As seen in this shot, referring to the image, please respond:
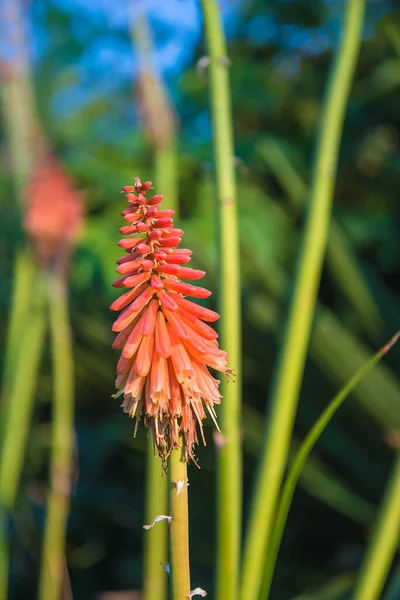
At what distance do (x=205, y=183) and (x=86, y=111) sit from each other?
47.5 inches

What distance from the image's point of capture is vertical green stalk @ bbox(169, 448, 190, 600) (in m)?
0.58

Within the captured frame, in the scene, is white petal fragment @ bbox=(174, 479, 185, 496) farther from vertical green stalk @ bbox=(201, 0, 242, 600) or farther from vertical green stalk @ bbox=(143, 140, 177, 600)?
vertical green stalk @ bbox=(143, 140, 177, 600)

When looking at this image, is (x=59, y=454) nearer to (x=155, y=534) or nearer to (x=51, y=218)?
(x=155, y=534)

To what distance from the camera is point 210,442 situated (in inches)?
85.7

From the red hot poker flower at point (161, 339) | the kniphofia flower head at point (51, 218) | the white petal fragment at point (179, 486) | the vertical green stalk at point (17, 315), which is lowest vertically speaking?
the white petal fragment at point (179, 486)

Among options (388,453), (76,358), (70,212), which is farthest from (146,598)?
(76,358)

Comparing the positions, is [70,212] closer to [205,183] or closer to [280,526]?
[205,183]

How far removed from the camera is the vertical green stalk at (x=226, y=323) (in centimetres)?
77

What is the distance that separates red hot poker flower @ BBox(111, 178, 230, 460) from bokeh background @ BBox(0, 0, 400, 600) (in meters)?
0.78

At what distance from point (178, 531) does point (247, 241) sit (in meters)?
1.66

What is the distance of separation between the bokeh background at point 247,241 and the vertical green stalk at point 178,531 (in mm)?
897

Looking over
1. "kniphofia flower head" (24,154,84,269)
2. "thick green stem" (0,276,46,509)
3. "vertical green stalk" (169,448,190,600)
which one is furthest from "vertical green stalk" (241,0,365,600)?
"kniphofia flower head" (24,154,84,269)

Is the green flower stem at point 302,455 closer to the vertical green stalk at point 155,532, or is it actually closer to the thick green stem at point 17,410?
the vertical green stalk at point 155,532

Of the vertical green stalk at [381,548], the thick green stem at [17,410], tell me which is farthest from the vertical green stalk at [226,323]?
the thick green stem at [17,410]
